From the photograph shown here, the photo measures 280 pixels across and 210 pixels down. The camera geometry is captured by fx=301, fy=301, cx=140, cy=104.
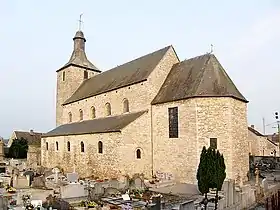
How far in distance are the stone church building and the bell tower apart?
788 cm

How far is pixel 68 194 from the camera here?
42.9 feet

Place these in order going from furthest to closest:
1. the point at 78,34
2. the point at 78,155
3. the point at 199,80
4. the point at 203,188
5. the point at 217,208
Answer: the point at 78,34, the point at 78,155, the point at 199,80, the point at 203,188, the point at 217,208

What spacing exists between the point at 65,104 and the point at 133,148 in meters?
15.1

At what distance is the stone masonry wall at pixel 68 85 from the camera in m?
33.5

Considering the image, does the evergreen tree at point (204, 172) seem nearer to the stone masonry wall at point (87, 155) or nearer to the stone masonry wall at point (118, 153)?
the stone masonry wall at point (118, 153)

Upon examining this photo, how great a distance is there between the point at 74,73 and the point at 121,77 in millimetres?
9800

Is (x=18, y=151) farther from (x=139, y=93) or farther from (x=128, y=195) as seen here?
(x=128, y=195)

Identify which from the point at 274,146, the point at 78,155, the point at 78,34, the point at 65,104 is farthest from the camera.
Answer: the point at 274,146

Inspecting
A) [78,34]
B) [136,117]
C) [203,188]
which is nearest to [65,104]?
[78,34]

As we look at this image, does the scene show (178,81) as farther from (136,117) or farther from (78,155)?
(78,155)

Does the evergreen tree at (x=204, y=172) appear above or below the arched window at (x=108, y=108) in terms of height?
below

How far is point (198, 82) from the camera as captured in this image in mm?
19000

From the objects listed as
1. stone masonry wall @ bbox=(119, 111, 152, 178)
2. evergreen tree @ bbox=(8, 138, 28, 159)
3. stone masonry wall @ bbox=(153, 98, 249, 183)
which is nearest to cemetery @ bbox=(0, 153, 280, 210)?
stone masonry wall @ bbox=(119, 111, 152, 178)

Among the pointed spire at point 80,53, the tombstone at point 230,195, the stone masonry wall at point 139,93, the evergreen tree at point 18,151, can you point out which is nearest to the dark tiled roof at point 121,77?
the stone masonry wall at point 139,93
